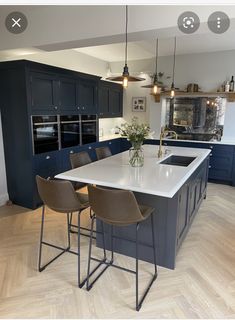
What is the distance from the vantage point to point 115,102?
6.08 meters

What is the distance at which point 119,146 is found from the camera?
245 inches

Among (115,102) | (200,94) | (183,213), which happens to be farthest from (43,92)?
(200,94)

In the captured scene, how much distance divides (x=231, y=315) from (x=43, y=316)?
4.87 feet

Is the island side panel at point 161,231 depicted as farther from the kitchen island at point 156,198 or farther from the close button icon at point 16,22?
the close button icon at point 16,22

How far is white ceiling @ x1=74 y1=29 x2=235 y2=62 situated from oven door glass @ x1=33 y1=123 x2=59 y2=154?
6.42ft

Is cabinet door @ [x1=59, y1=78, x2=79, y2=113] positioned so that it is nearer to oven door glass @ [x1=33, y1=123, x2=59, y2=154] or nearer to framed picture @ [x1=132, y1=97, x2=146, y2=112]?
oven door glass @ [x1=33, y1=123, x2=59, y2=154]

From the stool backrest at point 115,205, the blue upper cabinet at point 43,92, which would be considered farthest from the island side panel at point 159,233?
the blue upper cabinet at point 43,92

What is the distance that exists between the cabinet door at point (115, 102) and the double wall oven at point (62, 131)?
90cm

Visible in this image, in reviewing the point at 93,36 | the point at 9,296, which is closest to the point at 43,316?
A: the point at 9,296

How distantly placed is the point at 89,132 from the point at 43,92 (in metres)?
1.46

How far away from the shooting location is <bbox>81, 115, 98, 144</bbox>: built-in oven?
4801mm

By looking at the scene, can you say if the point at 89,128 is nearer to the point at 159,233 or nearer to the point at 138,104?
the point at 138,104

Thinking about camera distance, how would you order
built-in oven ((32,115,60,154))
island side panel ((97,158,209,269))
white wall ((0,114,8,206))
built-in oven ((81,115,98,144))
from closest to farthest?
1. island side panel ((97,158,209,269))
2. built-in oven ((32,115,60,154))
3. white wall ((0,114,8,206))
4. built-in oven ((81,115,98,144))

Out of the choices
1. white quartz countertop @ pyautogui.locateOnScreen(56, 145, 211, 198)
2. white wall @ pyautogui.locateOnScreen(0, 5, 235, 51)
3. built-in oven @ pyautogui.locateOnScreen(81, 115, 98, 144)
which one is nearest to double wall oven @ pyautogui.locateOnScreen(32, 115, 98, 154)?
built-in oven @ pyautogui.locateOnScreen(81, 115, 98, 144)
